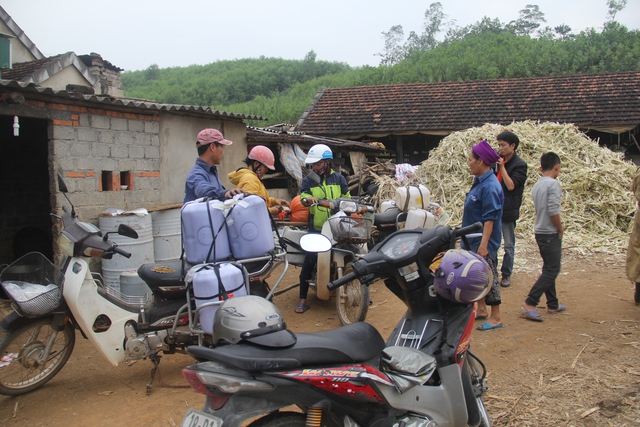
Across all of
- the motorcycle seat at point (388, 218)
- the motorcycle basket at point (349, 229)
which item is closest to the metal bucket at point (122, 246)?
the motorcycle basket at point (349, 229)

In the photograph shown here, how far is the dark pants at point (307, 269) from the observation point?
579cm

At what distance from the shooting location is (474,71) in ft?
95.1

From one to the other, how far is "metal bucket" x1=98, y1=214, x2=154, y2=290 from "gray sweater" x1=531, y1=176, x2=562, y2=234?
4.87m

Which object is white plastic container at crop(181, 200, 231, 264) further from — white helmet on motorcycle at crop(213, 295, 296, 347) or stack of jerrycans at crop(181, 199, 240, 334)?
white helmet on motorcycle at crop(213, 295, 296, 347)

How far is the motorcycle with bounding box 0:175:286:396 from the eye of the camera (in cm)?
372

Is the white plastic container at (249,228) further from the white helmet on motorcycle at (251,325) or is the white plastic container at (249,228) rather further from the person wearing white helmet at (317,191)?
the person wearing white helmet at (317,191)

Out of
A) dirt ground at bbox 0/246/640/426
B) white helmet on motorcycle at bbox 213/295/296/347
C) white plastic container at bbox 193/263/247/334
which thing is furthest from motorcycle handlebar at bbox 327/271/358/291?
dirt ground at bbox 0/246/640/426

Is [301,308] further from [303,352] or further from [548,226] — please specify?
[303,352]

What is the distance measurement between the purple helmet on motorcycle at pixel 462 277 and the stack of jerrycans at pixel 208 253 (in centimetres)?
155

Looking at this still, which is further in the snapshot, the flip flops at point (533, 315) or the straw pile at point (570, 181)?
the straw pile at point (570, 181)

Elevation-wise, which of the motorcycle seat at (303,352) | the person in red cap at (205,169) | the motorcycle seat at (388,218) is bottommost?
the motorcycle seat at (388,218)

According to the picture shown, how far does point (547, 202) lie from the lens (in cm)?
500

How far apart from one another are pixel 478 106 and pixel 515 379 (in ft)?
50.6

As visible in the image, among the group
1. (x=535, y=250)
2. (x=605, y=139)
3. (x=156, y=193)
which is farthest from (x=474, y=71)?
(x=156, y=193)
